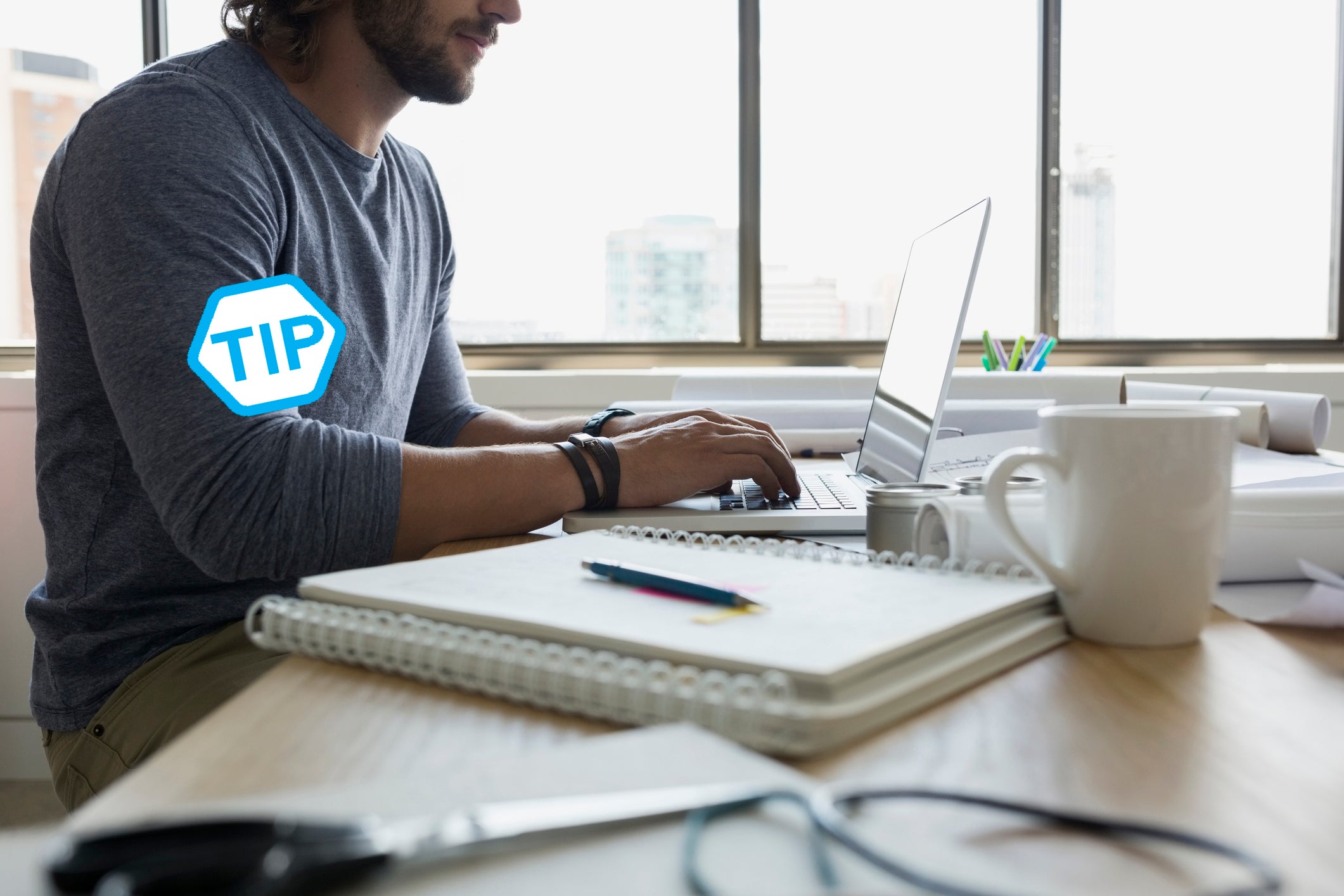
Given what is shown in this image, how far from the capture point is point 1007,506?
1.72 ft

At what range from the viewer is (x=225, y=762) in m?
0.34

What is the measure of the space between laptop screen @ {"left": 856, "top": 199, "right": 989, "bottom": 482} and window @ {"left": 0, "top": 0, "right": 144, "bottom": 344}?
2.04 meters

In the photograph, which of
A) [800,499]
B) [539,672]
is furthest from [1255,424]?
[539,672]

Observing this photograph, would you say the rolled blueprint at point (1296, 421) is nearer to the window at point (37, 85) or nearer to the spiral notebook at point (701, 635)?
the spiral notebook at point (701, 635)

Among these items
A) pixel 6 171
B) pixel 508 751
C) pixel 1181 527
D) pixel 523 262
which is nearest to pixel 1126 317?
pixel 523 262

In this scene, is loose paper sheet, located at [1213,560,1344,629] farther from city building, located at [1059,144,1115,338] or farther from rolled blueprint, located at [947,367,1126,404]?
city building, located at [1059,144,1115,338]

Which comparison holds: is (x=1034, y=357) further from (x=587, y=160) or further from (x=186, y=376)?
(x=186, y=376)

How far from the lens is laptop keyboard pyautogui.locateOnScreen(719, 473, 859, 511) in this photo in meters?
0.88

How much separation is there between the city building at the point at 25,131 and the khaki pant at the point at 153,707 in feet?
5.88

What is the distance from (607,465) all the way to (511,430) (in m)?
0.49

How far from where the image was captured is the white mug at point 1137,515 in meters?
0.45

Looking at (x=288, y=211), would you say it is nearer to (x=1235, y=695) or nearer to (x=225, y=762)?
(x=225, y=762)

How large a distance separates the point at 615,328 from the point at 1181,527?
6.89 ft

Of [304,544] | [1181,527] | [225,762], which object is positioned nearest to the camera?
[225,762]
